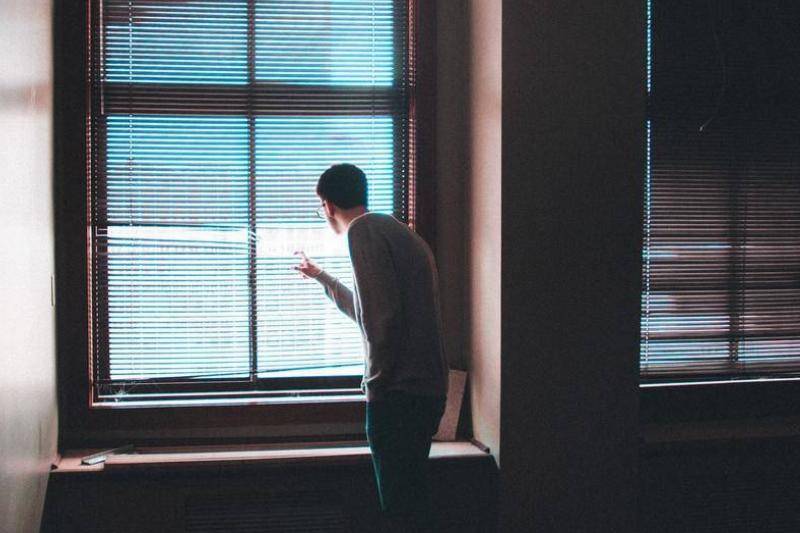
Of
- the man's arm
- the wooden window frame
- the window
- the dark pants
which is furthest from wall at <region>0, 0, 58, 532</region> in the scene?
the window

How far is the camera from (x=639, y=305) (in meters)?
2.47

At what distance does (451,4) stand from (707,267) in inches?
60.9

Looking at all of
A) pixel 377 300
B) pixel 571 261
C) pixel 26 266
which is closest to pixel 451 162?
pixel 571 261

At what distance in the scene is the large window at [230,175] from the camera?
265 cm

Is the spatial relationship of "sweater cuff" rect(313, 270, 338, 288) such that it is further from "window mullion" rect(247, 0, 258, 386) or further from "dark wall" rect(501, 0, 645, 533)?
"dark wall" rect(501, 0, 645, 533)

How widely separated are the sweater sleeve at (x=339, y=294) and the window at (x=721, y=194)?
1.25 m

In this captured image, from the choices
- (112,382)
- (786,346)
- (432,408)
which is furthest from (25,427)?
(786,346)

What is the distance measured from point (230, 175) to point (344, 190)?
73 centimetres

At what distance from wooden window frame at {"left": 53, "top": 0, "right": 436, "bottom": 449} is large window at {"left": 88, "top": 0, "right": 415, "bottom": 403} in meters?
0.05

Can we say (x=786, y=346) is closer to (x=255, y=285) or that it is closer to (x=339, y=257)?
(x=339, y=257)

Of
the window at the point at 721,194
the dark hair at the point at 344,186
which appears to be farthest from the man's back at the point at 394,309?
the window at the point at 721,194

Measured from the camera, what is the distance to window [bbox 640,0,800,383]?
110 inches

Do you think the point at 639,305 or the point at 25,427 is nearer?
the point at 25,427

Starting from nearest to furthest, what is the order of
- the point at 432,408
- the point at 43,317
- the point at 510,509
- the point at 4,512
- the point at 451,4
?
1. the point at 4,512
2. the point at 432,408
3. the point at 43,317
4. the point at 510,509
5. the point at 451,4
